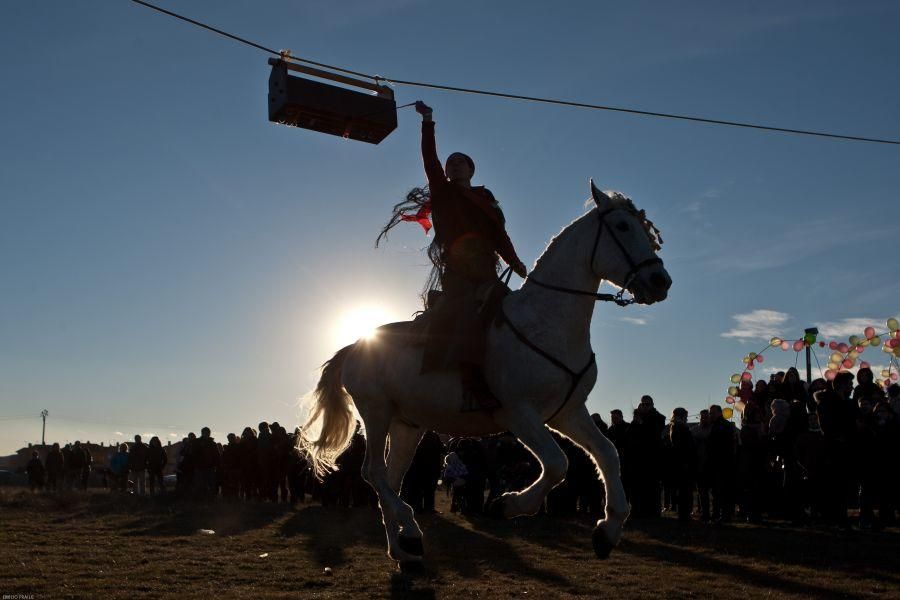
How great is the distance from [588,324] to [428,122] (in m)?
2.23

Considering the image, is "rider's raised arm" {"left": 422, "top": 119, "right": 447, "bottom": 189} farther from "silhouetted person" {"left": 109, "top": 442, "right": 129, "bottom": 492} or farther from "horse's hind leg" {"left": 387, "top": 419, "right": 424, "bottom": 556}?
"silhouetted person" {"left": 109, "top": 442, "right": 129, "bottom": 492}

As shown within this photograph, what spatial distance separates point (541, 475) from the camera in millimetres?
6484

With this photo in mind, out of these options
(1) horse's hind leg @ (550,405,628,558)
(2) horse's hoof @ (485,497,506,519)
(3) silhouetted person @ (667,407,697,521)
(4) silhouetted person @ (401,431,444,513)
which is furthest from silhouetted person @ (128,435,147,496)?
(2) horse's hoof @ (485,497,506,519)

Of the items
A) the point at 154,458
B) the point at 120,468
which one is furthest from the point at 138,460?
the point at 120,468

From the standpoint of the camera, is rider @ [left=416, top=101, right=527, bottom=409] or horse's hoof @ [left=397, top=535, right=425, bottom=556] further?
horse's hoof @ [left=397, top=535, right=425, bottom=556]

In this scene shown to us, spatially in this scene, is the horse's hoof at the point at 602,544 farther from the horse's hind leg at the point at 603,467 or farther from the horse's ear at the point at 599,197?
the horse's ear at the point at 599,197

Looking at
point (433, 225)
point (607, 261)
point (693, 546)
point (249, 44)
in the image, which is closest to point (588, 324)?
point (607, 261)

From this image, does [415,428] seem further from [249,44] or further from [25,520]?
[25,520]

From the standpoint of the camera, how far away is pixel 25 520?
1728 centimetres

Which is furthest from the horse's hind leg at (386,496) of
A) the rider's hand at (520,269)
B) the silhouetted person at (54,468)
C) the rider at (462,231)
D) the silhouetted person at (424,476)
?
the silhouetted person at (54,468)

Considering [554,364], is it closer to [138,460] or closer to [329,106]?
[329,106]

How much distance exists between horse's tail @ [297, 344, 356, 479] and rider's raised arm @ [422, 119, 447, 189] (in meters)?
2.41

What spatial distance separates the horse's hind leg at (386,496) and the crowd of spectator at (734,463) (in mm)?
2888

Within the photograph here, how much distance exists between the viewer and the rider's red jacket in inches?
302
